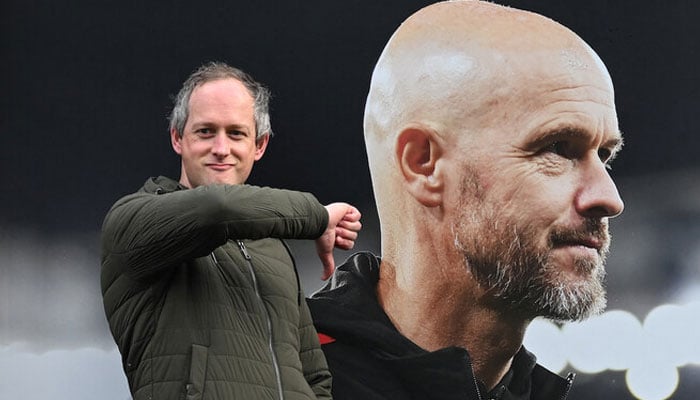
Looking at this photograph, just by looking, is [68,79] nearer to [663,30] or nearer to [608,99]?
[608,99]

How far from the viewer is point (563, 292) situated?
7.31 feet

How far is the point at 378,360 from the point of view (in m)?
2.17

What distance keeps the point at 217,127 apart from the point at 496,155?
69 centimetres

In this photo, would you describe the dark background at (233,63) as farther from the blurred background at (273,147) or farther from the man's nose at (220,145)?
the man's nose at (220,145)

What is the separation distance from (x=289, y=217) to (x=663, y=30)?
1.46 metres

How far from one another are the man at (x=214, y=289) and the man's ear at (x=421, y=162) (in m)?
0.41

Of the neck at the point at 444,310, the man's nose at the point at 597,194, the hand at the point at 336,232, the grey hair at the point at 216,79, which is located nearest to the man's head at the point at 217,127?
the grey hair at the point at 216,79

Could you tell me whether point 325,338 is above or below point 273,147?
below

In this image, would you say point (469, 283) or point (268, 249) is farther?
point (469, 283)

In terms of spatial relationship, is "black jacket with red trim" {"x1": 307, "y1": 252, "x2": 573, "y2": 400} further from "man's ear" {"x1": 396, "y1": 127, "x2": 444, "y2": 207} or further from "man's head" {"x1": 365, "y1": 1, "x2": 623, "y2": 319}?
"man's ear" {"x1": 396, "y1": 127, "x2": 444, "y2": 207}

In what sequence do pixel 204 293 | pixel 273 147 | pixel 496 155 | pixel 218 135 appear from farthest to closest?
pixel 273 147, pixel 496 155, pixel 218 135, pixel 204 293

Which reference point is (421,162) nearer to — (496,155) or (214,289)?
(496,155)

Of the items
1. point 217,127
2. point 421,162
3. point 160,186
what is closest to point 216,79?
point 217,127

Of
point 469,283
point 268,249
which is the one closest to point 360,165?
point 469,283
